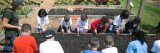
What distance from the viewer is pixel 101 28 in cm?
1059

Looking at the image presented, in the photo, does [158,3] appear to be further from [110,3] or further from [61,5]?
[61,5]

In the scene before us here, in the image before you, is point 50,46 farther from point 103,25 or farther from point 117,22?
point 117,22

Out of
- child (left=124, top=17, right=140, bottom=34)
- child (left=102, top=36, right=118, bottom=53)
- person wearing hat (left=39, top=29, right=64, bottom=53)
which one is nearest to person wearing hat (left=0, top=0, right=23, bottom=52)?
person wearing hat (left=39, top=29, right=64, bottom=53)

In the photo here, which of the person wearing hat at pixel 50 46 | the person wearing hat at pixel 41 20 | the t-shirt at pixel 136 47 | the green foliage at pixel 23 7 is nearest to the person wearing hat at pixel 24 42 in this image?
the person wearing hat at pixel 50 46

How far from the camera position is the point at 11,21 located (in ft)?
27.7

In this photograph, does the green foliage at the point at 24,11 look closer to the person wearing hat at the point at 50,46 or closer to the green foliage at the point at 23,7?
the green foliage at the point at 23,7

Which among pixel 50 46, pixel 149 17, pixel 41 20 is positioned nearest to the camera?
pixel 50 46

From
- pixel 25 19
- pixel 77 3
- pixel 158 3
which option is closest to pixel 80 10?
pixel 77 3

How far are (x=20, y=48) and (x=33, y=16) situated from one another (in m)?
7.30

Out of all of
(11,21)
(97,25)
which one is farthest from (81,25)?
(11,21)

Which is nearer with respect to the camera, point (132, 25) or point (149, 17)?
point (132, 25)

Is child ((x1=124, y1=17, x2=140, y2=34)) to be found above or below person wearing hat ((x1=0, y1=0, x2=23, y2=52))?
below

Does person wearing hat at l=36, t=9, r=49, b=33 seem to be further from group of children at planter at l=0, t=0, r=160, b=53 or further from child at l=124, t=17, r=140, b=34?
child at l=124, t=17, r=140, b=34

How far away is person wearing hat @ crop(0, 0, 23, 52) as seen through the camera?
320 inches
